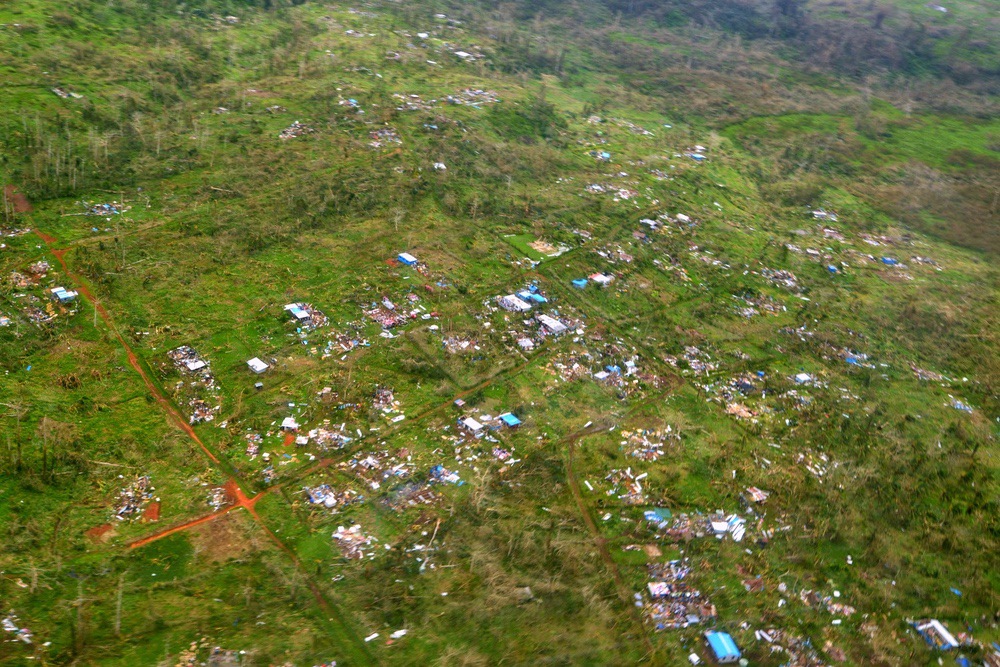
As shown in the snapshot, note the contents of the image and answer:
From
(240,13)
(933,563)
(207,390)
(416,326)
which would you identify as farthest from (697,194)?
(240,13)

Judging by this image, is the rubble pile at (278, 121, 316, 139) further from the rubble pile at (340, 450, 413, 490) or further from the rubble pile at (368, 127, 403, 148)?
the rubble pile at (340, 450, 413, 490)

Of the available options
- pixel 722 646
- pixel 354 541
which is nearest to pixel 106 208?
pixel 354 541

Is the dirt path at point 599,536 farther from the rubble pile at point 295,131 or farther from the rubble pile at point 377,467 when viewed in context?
the rubble pile at point 295,131

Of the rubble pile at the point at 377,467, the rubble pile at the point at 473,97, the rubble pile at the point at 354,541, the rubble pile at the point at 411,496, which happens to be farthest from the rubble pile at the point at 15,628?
the rubble pile at the point at 473,97

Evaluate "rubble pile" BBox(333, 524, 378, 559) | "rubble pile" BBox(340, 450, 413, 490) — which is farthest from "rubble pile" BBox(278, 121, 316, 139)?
"rubble pile" BBox(333, 524, 378, 559)

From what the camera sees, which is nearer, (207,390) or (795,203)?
(207,390)

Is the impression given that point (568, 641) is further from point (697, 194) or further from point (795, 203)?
point (795, 203)

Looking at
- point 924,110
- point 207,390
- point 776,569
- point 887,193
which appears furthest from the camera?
point 924,110
